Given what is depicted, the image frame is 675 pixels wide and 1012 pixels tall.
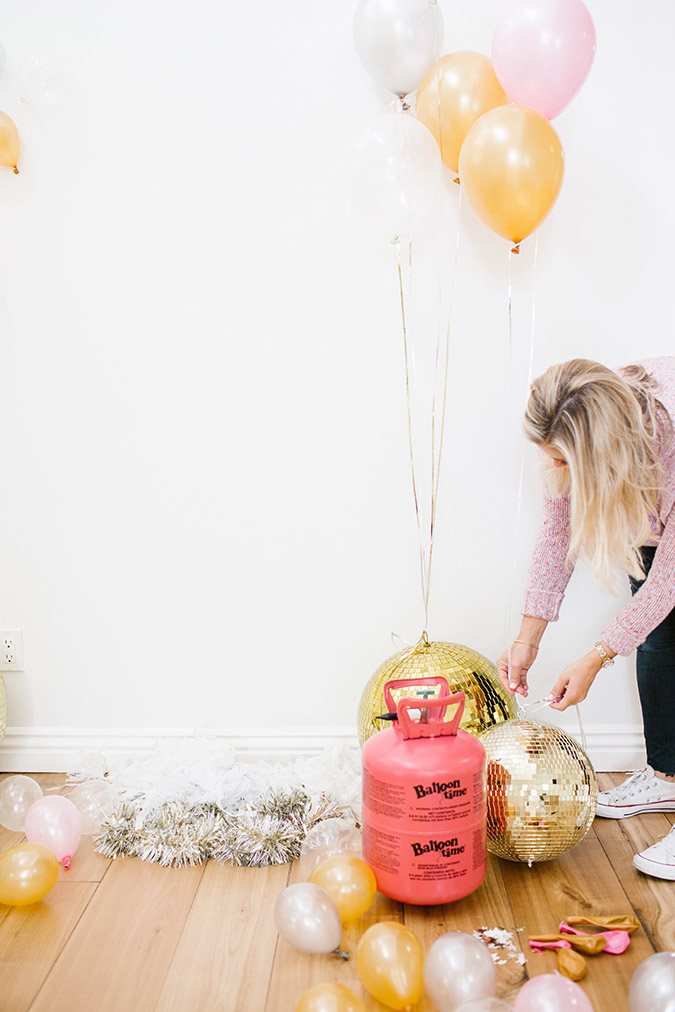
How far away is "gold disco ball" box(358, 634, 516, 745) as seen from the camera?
176cm

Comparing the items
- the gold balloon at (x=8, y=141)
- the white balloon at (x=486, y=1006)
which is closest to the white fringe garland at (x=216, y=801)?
the white balloon at (x=486, y=1006)

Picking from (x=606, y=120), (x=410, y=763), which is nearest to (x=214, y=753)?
(x=410, y=763)

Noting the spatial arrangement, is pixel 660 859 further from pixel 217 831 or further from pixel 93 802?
pixel 93 802

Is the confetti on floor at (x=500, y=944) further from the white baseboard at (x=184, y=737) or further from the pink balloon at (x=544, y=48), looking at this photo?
the pink balloon at (x=544, y=48)

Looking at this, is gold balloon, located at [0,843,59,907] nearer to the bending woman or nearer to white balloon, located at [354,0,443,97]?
the bending woman

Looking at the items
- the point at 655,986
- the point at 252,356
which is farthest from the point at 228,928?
the point at 252,356

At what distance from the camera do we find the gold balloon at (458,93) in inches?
69.8

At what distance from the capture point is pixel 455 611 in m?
2.09

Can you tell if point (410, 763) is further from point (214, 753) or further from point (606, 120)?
point (606, 120)

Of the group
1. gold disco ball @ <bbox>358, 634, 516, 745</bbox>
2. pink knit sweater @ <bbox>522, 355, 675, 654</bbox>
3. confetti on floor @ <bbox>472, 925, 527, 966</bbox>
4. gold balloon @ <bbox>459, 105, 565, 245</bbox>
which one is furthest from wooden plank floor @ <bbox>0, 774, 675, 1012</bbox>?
gold balloon @ <bbox>459, 105, 565, 245</bbox>

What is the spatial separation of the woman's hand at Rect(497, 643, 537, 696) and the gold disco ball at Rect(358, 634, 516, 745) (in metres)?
0.07

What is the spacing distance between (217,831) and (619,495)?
1.01m

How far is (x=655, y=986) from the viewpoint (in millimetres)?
1177

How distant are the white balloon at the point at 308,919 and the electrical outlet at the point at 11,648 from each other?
3.45 feet
